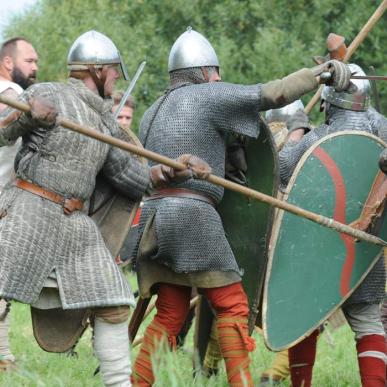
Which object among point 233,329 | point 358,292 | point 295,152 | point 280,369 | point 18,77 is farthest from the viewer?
point 18,77

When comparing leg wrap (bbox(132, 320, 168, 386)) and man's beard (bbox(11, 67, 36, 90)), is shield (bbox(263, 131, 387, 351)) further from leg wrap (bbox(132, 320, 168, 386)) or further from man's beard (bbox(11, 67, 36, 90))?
man's beard (bbox(11, 67, 36, 90))

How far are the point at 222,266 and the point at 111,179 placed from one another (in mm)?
655

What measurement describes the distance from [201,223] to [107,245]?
17.3 inches

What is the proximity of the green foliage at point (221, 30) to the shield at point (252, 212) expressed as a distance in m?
11.8

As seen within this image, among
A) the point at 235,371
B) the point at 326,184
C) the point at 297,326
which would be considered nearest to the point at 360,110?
the point at 326,184

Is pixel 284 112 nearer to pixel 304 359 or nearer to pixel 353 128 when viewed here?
pixel 353 128

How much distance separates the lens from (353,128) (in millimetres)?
5848

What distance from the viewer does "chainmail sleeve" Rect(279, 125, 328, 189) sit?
5.78 meters

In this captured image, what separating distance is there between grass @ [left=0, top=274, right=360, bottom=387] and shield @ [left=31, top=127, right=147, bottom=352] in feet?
0.61

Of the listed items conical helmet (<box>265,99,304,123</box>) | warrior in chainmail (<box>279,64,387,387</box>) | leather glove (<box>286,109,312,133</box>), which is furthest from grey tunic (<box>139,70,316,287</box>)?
conical helmet (<box>265,99,304,123</box>)

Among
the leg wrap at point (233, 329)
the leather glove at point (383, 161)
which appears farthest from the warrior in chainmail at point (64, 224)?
the leather glove at point (383, 161)

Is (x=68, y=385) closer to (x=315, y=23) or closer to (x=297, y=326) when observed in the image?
(x=297, y=326)

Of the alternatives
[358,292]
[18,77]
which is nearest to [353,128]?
[358,292]

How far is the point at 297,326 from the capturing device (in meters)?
5.48
